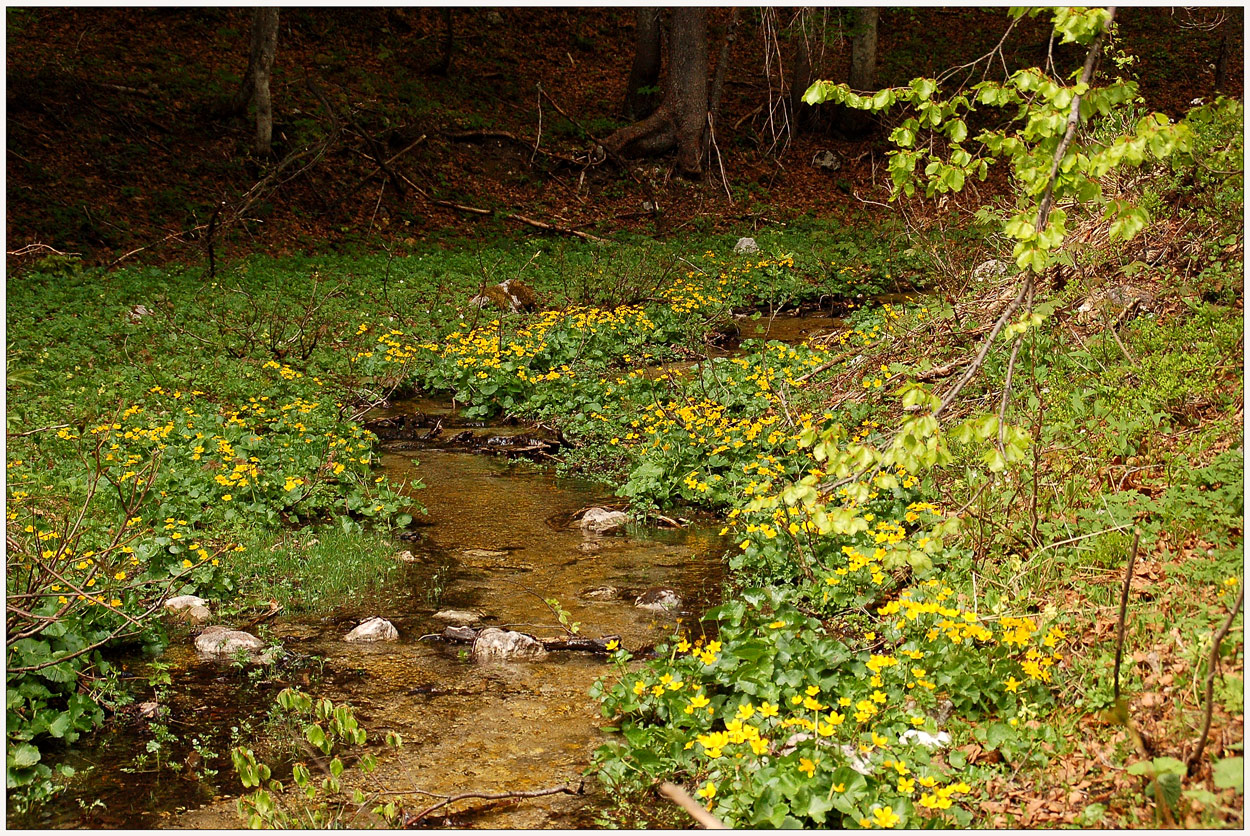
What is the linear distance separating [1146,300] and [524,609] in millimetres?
4364

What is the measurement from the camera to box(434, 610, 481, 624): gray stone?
502 cm

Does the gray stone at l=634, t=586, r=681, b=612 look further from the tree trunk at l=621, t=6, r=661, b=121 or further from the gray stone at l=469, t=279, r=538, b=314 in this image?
the tree trunk at l=621, t=6, r=661, b=121

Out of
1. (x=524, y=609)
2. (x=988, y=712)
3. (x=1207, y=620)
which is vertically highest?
(x=1207, y=620)

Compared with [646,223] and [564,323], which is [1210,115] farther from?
[646,223]

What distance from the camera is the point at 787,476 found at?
6.19 m

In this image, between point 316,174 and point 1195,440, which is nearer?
point 1195,440

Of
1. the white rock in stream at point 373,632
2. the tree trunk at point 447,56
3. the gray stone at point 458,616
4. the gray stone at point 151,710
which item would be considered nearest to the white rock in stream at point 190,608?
the white rock in stream at point 373,632

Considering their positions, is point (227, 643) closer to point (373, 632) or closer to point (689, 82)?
point (373, 632)

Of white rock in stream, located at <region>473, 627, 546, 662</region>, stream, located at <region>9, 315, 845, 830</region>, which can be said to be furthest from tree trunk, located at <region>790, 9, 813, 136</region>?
white rock in stream, located at <region>473, 627, 546, 662</region>

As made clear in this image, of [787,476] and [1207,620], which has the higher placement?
[1207,620]

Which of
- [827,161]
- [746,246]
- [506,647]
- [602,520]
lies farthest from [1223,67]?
[506,647]

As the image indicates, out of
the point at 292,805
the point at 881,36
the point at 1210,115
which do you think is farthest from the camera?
the point at 881,36

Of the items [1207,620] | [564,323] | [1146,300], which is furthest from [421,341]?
[1207,620]

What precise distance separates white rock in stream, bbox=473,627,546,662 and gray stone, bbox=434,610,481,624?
1.09 feet
